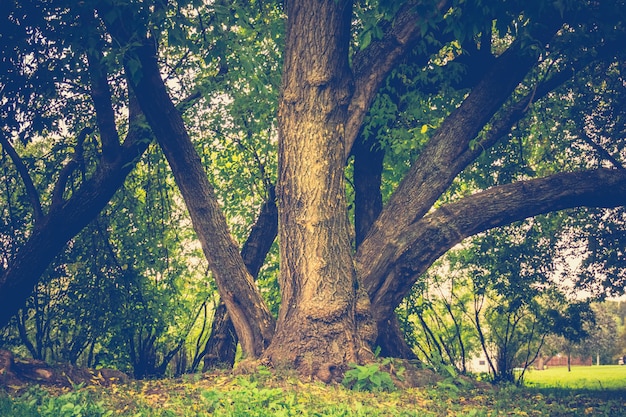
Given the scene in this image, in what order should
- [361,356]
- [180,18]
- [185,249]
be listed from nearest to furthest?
1. [180,18]
2. [361,356]
3. [185,249]

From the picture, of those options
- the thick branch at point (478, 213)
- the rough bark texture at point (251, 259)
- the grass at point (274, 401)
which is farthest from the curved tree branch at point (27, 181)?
the thick branch at point (478, 213)

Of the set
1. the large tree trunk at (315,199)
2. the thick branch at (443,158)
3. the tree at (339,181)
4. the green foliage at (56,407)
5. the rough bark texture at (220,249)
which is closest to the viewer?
the green foliage at (56,407)

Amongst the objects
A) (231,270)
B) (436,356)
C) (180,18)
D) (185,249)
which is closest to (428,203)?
(436,356)

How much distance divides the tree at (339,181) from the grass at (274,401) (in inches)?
34.0

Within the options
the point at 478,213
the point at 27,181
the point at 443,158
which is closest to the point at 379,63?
the point at 443,158

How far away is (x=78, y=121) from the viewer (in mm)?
13016

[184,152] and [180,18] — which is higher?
[180,18]

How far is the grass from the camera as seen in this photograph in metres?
5.75

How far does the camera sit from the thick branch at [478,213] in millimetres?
9070

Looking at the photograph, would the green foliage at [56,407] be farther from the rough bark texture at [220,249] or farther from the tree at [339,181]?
the rough bark texture at [220,249]

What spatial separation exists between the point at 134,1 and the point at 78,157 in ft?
20.8

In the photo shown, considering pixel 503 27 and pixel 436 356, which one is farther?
pixel 436 356

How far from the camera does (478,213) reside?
9180mm

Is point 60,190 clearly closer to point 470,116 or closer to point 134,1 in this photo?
point 134,1
